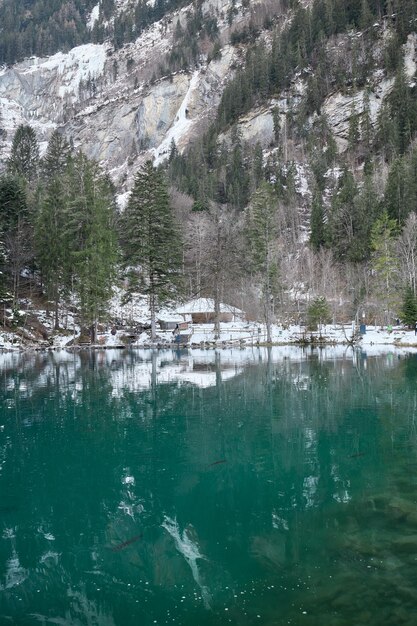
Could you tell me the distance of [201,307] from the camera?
55.0m

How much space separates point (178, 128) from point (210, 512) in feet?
460

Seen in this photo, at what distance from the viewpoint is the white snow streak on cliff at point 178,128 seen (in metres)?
129

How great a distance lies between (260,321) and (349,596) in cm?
5043

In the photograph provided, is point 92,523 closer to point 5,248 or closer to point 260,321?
point 5,248

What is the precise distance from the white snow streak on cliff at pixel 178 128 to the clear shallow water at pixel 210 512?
120 metres

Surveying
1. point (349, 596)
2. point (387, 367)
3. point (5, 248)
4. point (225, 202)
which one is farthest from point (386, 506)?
point (225, 202)

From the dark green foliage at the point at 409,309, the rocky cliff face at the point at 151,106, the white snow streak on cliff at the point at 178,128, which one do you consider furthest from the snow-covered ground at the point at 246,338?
the white snow streak on cliff at the point at 178,128

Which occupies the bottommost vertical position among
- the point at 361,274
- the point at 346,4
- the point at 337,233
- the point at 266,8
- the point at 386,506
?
the point at 386,506

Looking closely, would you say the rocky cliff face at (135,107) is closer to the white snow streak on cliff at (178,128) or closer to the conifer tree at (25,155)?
the white snow streak on cliff at (178,128)

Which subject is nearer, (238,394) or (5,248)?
(238,394)

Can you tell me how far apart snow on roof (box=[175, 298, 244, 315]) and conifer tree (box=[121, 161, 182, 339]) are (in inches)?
302

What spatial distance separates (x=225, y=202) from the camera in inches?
3730

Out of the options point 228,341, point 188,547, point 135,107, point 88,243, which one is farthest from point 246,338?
point 135,107

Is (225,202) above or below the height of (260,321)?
above
